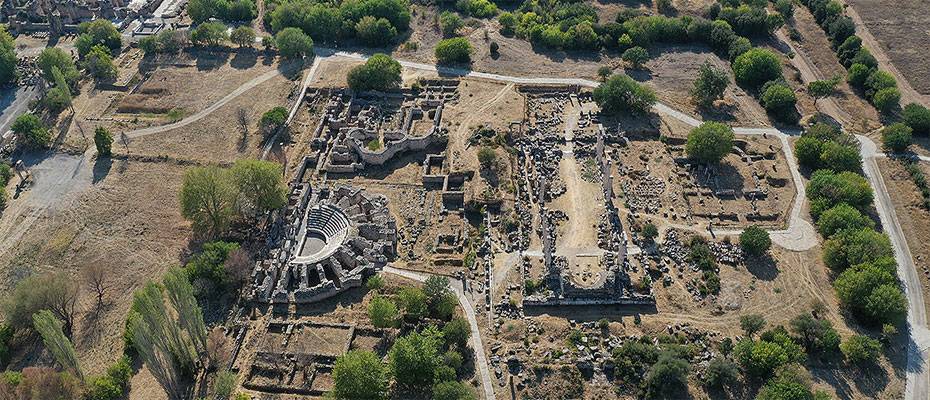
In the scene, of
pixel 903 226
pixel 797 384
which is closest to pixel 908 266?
pixel 903 226

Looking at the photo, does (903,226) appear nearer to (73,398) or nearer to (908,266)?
(908,266)

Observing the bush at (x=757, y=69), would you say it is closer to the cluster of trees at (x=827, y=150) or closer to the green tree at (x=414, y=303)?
the cluster of trees at (x=827, y=150)

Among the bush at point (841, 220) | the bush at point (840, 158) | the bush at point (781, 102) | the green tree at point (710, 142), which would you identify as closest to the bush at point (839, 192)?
the bush at point (841, 220)

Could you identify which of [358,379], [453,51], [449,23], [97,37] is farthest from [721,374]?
[97,37]

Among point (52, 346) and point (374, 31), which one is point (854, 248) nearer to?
point (52, 346)

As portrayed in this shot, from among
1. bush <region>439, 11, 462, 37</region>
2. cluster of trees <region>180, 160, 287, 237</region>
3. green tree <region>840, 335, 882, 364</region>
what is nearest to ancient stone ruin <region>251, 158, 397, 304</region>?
cluster of trees <region>180, 160, 287, 237</region>

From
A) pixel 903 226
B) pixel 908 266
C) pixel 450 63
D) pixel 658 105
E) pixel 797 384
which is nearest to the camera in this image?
pixel 797 384

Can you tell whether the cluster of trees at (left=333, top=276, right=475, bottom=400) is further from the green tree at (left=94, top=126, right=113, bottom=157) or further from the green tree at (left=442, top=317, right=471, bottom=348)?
the green tree at (left=94, top=126, right=113, bottom=157)
